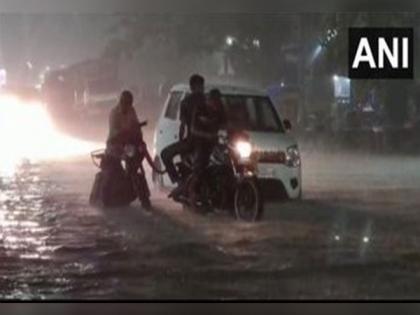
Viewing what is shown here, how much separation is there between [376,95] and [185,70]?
95 cm

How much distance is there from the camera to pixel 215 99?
356 centimetres

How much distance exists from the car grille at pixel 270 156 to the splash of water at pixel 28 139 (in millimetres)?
824

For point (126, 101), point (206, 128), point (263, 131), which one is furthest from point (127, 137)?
point (263, 131)

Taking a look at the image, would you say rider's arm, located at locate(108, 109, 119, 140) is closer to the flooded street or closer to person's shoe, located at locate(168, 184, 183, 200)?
the flooded street

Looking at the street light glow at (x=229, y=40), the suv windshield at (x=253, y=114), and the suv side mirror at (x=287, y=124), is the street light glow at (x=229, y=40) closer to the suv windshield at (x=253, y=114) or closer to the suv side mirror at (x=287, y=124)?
the suv windshield at (x=253, y=114)

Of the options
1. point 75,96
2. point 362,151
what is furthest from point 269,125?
point 75,96

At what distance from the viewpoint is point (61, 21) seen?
3.55 meters

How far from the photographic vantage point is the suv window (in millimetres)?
3572

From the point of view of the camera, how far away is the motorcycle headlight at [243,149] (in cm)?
355

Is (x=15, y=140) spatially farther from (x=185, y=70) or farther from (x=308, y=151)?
(x=308, y=151)

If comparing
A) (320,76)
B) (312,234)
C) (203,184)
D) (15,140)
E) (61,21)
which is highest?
(61,21)

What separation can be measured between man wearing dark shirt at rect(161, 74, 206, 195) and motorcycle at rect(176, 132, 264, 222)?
41 millimetres

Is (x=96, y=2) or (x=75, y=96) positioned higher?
(x=96, y=2)

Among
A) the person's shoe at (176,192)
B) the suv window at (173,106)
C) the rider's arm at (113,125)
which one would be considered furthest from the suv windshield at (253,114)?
the rider's arm at (113,125)
